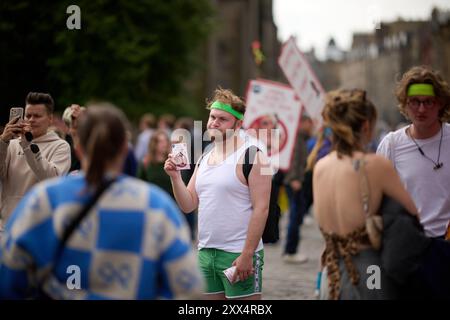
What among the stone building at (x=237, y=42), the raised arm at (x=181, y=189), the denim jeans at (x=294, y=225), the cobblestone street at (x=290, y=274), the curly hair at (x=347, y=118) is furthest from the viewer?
the stone building at (x=237, y=42)

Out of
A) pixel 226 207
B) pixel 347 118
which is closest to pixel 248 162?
pixel 226 207

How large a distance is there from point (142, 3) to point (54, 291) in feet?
84.7

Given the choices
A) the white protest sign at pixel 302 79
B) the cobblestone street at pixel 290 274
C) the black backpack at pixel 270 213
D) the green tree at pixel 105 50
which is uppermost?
the green tree at pixel 105 50

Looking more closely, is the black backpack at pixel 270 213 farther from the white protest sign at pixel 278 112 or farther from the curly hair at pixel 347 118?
the white protest sign at pixel 278 112

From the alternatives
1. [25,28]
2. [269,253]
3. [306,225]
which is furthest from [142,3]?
[269,253]

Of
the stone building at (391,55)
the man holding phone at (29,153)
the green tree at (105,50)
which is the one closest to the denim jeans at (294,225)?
the man holding phone at (29,153)

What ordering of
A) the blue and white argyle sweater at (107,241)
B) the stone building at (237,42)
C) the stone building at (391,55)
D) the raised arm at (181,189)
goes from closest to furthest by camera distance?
the blue and white argyle sweater at (107,241)
the raised arm at (181,189)
the stone building at (391,55)
the stone building at (237,42)

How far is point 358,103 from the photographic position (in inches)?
173

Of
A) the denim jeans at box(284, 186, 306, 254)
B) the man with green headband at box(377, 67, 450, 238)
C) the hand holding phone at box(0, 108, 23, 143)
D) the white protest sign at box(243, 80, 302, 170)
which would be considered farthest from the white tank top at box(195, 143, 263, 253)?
the denim jeans at box(284, 186, 306, 254)

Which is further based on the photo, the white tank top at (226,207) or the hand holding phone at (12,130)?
the hand holding phone at (12,130)

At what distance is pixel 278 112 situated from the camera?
13188 millimetres

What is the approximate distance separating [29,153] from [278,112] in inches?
293

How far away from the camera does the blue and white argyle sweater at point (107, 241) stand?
137 inches
